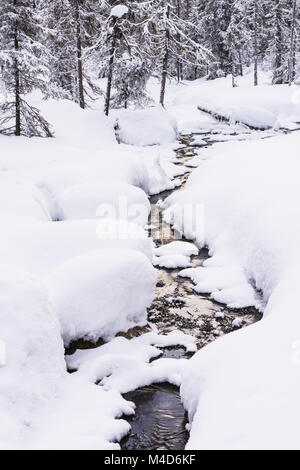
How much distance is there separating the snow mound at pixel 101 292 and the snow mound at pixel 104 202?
13.1 feet

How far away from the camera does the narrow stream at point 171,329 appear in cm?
569

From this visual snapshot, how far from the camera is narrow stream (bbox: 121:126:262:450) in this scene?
569 centimetres

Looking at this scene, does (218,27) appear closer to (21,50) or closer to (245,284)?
(21,50)

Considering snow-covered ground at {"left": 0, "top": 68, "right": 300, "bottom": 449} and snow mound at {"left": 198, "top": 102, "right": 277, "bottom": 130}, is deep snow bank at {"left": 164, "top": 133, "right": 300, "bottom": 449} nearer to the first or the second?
snow-covered ground at {"left": 0, "top": 68, "right": 300, "bottom": 449}

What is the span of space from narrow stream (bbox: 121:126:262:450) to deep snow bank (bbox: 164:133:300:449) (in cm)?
32

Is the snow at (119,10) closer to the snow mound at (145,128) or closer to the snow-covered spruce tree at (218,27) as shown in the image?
the snow mound at (145,128)

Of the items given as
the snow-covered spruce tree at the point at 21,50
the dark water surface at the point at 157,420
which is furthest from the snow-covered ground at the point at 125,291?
the snow-covered spruce tree at the point at 21,50

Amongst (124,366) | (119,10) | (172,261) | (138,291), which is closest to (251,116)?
(119,10)

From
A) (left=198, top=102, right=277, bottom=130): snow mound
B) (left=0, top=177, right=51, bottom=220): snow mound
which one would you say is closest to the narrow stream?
(left=0, top=177, right=51, bottom=220): snow mound

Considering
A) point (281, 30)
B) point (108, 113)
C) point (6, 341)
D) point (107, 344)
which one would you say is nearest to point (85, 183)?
point (107, 344)

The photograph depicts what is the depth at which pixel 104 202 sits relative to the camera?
1232 centimetres

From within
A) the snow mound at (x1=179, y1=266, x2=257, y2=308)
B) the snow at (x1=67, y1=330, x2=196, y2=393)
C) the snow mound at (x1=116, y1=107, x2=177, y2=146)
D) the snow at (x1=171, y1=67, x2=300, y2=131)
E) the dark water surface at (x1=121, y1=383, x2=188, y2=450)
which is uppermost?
the snow at (x1=171, y1=67, x2=300, y2=131)

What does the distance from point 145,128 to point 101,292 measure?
52.7ft

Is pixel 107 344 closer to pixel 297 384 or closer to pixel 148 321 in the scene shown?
pixel 148 321
